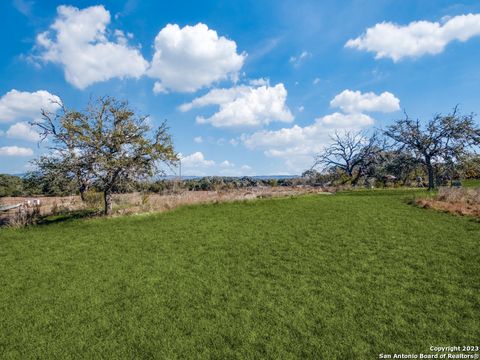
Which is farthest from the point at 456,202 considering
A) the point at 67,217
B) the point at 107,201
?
the point at 67,217

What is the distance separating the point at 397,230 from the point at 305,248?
458 cm

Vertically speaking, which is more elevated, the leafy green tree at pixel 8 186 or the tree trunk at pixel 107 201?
the leafy green tree at pixel 8 186

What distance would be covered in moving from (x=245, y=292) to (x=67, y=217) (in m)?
16.1

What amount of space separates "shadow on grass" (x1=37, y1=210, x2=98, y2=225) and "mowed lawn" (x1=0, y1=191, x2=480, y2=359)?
4571mm

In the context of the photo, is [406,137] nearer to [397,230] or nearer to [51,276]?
[397,230]

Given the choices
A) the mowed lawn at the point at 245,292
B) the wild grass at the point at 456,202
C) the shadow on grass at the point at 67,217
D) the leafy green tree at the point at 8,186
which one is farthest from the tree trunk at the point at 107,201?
the leafy green tree at the point at 8,186

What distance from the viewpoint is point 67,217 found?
739 inches

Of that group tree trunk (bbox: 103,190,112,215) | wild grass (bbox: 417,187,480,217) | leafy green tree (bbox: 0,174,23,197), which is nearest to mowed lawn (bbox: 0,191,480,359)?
wild grass (bbox: 417,187,480,217)

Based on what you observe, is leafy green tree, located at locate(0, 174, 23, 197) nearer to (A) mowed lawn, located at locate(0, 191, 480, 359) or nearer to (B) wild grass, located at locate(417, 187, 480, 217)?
(A) mowed lawn, located at locate(0, 191, 480, 359)

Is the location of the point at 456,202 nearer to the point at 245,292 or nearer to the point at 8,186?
the point at 245,292

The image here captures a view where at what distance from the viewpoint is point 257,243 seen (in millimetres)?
11359

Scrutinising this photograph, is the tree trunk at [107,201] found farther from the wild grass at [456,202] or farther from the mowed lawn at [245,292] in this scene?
the wild grass at [456,202]

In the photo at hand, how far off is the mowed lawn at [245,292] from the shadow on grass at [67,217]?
15.0ft

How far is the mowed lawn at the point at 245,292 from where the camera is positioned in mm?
5301
